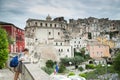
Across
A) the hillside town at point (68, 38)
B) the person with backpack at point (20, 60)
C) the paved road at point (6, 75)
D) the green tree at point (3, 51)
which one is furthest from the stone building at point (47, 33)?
the person with backpack at point (20, 60)

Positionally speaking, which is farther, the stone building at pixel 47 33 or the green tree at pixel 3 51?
the stone building at pixel 47 33

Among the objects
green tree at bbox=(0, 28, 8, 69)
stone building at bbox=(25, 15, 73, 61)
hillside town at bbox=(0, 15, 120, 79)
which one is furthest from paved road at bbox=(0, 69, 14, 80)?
stone building at bbox=(25, 15, 73, 61)

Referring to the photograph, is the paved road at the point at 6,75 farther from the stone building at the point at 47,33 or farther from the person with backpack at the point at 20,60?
the stone building at the point at 47,33

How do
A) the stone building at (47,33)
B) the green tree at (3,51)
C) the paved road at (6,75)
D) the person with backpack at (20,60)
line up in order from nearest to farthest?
the person with backpack at (20,60)
the paved road at (6,75)
the green tree at (3,51)
the stone building at (47,33)

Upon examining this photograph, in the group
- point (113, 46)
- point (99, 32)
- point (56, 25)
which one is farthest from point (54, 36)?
point (99, 32)

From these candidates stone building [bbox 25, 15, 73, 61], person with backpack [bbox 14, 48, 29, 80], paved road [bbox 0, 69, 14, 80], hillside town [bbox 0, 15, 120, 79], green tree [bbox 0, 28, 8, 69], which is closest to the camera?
person with backpack [bbox 14, 48, 29, 80]

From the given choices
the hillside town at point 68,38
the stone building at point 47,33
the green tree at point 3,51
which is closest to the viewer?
the green tree at point 3,51

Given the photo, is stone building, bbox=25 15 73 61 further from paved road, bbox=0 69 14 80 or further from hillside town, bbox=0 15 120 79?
paved road, bbox=0 69 14 80

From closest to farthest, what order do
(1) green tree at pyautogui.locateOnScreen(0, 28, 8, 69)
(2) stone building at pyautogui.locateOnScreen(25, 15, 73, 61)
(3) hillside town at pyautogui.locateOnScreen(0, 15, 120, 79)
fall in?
1. (1) green tree at pyautogui.locateOnScreen(0, 28, 8, 69)
2. (3) hillside town at pyautogui.locateOnScreen(0, 15, 120, 79)
3. (2) stone building at pyautogui.locateOnScreen(25, 15, 73, 61)

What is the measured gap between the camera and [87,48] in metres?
63.4

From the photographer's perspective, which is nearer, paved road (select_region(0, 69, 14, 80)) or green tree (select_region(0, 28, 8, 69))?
paved road (select_region(0, 69, 14, 80))

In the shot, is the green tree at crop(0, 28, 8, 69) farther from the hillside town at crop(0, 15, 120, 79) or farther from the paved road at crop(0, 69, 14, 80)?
the hillside town at crop(0, 15, 120, 79)

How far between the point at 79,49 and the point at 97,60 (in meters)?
5.46

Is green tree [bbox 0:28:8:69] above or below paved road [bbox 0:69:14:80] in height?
above
